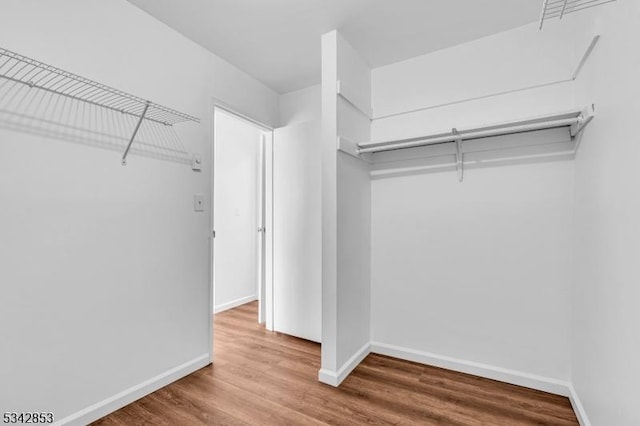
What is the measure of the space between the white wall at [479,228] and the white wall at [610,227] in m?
0.19

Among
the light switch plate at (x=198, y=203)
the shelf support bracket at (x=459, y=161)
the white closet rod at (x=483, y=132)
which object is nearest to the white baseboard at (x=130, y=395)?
the light switch plate at (x=198, y=203)

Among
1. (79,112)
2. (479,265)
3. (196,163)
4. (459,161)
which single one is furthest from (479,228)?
→ (79,112)

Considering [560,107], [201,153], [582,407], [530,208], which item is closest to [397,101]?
[560,107]

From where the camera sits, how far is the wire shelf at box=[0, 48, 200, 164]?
4.86ft

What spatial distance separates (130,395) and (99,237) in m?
1.00

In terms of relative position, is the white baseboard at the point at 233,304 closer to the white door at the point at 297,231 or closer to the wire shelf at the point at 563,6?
the white door at the point at 297,231

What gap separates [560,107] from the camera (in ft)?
6.63

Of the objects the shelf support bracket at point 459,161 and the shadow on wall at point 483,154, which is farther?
the shelf support bracket at point 459,161

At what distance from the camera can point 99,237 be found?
1.78 meters

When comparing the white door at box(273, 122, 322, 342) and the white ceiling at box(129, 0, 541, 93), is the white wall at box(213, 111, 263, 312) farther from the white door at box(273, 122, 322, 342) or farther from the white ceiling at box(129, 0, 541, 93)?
the white ceiling at box(129, 0, 541, 93)

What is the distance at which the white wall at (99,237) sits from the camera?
1491 millimetres

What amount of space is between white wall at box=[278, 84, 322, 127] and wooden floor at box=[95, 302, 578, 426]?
7.42ft

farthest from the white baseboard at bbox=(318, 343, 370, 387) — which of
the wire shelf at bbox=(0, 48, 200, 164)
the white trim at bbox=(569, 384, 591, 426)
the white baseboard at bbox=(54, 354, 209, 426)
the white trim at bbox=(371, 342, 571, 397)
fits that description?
the wire shelf at bbox=(0, 48, 200, 164)

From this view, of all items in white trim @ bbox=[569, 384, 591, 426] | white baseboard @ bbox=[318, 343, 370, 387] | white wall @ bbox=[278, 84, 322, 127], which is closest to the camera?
white trim @ bbox=[569, 384, 591, 426]
